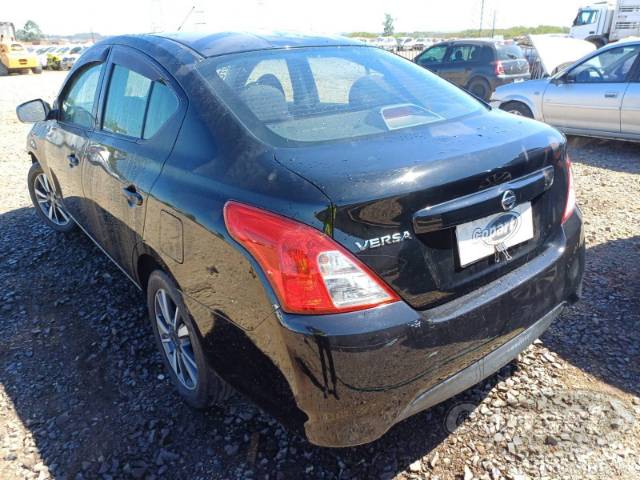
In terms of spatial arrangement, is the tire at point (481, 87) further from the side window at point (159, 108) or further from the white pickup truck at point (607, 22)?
the white pickup truck at point (607, 22)

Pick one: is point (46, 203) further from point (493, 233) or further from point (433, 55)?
point (433, 55)

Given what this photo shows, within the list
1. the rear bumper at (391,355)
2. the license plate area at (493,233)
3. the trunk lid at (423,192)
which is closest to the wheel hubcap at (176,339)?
the rear bumper at (391,355)

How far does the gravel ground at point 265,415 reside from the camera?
2105 millimetres

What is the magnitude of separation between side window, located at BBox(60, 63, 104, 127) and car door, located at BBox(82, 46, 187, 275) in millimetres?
230

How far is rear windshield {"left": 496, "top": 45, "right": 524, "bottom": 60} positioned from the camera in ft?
38.2

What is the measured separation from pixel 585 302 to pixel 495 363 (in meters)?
1.55

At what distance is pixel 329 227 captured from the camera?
1556 millimetres

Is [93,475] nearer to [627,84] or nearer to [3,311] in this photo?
[3,311]

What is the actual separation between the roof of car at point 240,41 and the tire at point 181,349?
1097 millimetres

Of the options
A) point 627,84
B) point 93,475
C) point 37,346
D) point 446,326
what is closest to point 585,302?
point 446,326

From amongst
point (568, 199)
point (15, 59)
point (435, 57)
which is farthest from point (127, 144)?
point (15, 59)

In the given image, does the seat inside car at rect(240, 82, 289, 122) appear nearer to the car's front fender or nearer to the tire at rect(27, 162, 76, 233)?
the tire at rect(27, 162, 76, 233)

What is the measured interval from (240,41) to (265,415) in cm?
182

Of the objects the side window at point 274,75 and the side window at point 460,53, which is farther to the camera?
the side window at point 460,53
